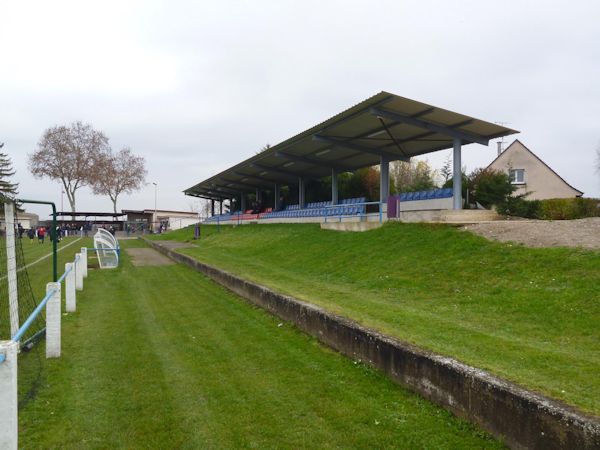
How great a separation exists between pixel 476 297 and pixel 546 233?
4052 millimetres

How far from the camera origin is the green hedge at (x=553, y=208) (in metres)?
18.2

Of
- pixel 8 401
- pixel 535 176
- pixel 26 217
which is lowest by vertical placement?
pixel 8 401

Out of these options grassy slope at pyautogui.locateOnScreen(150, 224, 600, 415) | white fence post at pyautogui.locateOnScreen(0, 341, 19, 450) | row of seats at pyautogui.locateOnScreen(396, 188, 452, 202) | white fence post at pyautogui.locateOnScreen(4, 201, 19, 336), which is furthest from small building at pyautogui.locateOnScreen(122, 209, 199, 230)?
white fence post at pyautogui.locateOnScreen(0, 341, 19, 450)

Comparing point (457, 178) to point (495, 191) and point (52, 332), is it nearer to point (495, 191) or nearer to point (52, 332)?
point (495, 191)

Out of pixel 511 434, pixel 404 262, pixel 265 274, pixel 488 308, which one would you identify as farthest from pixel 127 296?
pixel 511 434

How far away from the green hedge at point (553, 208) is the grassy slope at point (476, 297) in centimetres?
601

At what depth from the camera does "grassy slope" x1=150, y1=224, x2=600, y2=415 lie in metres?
4.64

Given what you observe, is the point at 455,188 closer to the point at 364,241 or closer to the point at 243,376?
the point at 364,241

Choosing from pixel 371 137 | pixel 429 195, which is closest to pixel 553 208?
pixel 429 195

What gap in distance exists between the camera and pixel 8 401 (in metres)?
2.63

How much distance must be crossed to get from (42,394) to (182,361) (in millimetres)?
1608

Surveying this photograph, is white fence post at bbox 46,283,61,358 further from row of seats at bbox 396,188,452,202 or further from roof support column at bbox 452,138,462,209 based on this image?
row of seats at bbox 396,188,452,202

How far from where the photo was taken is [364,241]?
1593cm

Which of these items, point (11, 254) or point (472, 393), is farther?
point (11, 254)
